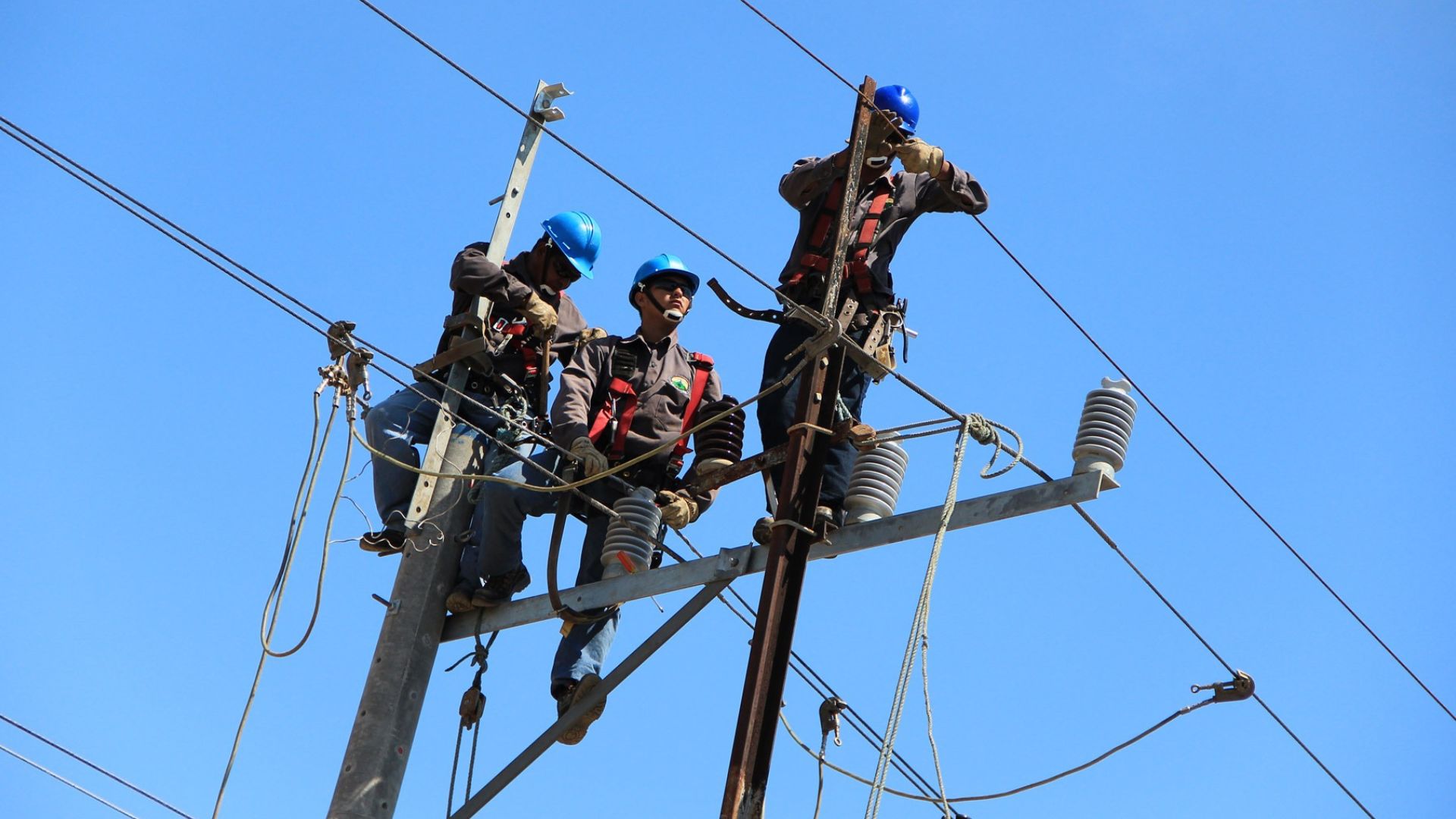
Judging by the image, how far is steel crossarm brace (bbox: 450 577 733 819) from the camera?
838 centimetres

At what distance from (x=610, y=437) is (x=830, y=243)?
1364 millimetres

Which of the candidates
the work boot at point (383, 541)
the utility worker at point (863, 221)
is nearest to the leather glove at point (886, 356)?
the utility worker at point (863, 221)

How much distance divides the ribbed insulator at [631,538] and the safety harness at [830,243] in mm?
1236

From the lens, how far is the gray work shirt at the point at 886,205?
929 cm

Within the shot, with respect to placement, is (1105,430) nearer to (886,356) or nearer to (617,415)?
(886,356)

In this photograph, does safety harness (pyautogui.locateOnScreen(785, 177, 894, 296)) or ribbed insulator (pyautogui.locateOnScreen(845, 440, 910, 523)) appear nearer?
ribbed insulator (pyautogui.locateOnScreen(845, 440, 910, 523))

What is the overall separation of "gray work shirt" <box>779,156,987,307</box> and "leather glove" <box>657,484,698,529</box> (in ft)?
3.56

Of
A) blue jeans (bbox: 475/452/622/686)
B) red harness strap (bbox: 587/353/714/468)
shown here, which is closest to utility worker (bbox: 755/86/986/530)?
red harness strap (bbox: 587/353/714/468)

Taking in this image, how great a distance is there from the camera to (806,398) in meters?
8.29

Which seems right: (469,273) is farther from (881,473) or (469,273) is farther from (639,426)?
(881,473)

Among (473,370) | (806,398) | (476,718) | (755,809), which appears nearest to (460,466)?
(473,370)

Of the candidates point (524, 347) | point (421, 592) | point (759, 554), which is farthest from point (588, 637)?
point (524, 347)

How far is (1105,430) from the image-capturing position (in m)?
8.01

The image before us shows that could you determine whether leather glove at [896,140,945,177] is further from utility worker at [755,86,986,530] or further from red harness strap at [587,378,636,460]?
red harness strap at [587,378,636,460]
